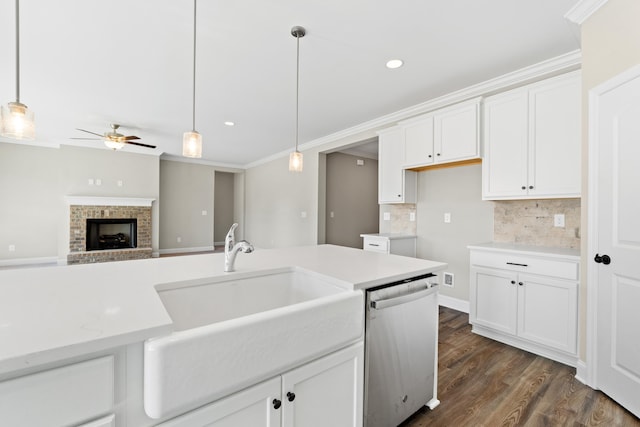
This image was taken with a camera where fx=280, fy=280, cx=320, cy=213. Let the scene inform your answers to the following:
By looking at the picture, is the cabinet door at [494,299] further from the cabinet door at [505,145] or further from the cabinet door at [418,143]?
the cabinet door at [418,143]

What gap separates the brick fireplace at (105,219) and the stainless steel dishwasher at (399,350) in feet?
20.9

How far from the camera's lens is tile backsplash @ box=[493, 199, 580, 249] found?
260 cm

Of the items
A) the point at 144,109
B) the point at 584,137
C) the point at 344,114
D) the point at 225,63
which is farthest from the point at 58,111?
the point at 584,137

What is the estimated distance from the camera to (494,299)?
2654 millimetres

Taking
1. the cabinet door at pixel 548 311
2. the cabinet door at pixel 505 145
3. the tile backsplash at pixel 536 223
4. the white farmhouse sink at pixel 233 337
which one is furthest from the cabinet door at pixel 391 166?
the white farmhouse sink at pixel 233 337

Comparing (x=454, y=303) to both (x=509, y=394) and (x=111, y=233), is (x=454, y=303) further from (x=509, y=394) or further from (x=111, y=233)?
(x=111, y=233)

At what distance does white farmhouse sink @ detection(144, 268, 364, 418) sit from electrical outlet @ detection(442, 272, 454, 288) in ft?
8.68

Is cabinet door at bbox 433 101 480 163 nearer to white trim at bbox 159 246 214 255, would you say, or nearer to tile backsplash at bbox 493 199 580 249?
tile backsplash at bbox 493 199 580 249

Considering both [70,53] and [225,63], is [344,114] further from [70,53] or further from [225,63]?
[70,53]

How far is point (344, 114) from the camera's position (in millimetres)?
3941

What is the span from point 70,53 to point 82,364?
9.95 feet

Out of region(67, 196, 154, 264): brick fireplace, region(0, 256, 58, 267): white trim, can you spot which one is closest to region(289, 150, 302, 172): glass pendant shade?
region(67, 196, 154, 264): brick fireplace

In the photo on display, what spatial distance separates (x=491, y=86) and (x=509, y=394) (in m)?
2.77


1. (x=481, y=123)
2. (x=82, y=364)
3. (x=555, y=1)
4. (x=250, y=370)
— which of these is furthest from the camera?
(x=481, y=123)
